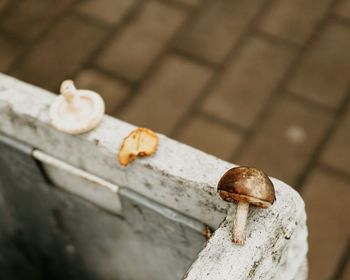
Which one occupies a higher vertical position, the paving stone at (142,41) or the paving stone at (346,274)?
the paving stone at (142,41)

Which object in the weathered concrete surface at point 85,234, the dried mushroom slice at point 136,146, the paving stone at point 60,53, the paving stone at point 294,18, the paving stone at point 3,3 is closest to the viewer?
the dried mushroom slice at point 136,146

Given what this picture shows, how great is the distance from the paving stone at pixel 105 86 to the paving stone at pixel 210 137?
0.39 m

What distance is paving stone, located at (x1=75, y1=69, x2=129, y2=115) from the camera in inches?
124

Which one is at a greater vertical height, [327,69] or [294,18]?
[294,18]

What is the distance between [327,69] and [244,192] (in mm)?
2109

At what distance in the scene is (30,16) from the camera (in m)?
3.55

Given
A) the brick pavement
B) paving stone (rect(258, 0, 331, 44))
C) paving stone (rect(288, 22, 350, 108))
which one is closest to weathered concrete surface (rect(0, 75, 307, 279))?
the brick pavement

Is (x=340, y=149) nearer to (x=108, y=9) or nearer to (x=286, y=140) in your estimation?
(x=286, y=140)

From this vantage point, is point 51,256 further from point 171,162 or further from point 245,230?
point 245,230

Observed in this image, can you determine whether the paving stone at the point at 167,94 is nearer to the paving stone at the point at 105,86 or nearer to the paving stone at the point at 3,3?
the paving stone at the point at 105,86

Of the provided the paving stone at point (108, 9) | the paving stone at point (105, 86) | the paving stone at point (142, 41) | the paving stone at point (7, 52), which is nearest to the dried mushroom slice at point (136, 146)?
the paving stone at point (105, 86)

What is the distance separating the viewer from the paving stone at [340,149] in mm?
2877

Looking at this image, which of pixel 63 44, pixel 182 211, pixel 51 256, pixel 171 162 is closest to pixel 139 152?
pixel 171 162

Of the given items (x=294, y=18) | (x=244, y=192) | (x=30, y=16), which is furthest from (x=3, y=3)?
(x=244, y=192)
